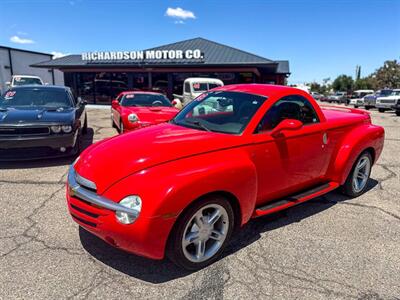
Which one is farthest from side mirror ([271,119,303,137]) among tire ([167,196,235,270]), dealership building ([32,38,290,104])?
dealership building ([32,38,290,104])

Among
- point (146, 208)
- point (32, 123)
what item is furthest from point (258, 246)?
point (32, 123)

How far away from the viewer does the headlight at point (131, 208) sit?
2.38m

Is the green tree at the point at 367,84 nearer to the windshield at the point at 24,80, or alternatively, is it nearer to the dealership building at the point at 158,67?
the dealership building at the point at 158,67

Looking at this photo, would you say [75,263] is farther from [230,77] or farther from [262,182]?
[230,77]

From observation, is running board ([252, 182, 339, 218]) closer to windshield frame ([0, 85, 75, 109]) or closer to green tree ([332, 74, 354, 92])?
windshield frame ([0, 85, 75, 109])

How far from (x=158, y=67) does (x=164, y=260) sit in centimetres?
2129

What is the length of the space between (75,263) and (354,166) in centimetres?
386

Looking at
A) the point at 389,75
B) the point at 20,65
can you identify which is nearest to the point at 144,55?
the point at 20,65

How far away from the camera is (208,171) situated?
2.62 m

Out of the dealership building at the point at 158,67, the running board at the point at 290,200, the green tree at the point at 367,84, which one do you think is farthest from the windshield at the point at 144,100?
the green tree at the point at 367,84

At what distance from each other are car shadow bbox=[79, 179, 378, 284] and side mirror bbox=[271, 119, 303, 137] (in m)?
1.15

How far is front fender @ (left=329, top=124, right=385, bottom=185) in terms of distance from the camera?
13.6 feet

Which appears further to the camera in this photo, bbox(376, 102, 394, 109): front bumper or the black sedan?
bbox(376, 102, 394, 109): front bumper

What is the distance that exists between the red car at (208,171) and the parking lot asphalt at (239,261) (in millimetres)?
300
